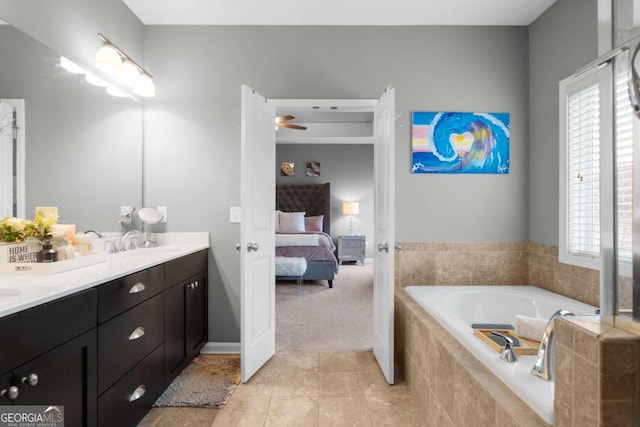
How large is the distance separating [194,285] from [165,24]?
2118mm

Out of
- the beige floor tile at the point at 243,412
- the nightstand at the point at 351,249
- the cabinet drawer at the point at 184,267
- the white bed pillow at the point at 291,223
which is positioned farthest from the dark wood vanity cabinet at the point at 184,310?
the nightstand at the point at 351,249

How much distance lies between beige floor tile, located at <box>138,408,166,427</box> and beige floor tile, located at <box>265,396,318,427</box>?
0.62m

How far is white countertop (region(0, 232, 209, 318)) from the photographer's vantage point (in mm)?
1083

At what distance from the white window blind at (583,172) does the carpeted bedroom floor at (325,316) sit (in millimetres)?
1777

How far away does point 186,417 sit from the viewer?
1901 mm

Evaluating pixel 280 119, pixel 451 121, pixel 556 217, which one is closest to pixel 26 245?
pixel 451 121

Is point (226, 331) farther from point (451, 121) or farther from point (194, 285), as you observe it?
point (451, 121)

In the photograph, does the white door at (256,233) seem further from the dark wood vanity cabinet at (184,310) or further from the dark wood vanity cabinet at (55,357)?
the dark wood vanity cabinet at (55,357)

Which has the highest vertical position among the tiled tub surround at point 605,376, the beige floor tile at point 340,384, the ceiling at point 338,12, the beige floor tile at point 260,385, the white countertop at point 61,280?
the ceiling at point 338,12

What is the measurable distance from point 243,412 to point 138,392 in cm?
59

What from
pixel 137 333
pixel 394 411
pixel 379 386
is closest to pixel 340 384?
pixel 379 386

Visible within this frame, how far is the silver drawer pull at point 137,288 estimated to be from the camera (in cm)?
167

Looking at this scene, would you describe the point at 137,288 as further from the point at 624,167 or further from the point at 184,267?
the point at 624,167

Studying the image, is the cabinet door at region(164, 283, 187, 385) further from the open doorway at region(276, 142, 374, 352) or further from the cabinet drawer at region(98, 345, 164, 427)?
the open doorway at region(276, 142, 374, 352)
